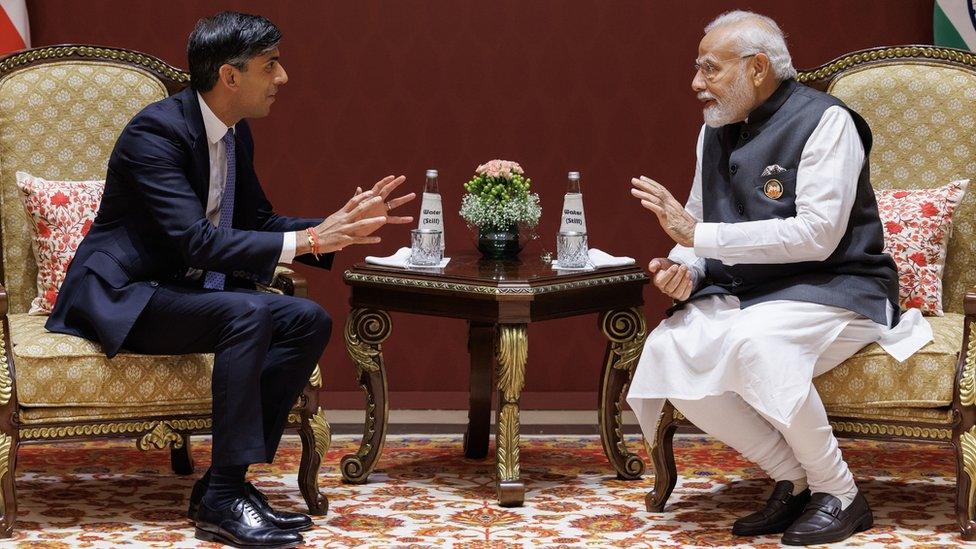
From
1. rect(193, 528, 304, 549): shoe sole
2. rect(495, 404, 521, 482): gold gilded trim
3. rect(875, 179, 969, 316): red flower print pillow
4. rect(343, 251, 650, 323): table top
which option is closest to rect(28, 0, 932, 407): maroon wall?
rect(343, 251, 650, 323): table top

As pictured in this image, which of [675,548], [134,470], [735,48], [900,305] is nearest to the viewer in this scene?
[675,548]

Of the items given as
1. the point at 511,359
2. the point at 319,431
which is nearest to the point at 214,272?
the point at 319,431

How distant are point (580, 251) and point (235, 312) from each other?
48.3 inches

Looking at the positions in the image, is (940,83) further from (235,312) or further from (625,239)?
(235,312)

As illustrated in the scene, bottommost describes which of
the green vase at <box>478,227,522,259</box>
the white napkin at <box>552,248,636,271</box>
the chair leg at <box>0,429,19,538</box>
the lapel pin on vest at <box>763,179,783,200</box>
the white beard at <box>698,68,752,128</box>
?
the chair leg at <box>0,429,19,538</box>

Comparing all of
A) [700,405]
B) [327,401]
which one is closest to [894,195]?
[700,405]

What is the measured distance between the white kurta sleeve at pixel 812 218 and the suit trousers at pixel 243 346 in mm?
1182

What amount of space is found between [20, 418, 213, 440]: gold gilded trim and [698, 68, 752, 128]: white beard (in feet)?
5.70

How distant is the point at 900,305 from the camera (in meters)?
4.25

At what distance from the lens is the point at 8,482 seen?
3.63 metres

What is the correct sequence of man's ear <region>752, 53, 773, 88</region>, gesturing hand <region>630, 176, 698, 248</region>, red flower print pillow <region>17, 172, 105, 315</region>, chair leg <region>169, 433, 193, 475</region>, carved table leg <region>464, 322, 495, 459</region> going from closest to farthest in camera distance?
1. gesturing hand <region>630, 176, 698, 248</region>
2. man's ear <region>752, 53, 773, 88</region>
3. red flower print pillow <region>17, 172, 105, 315</region>
4. chair leg <region>169, 433, 193, 475</region>
5. carved table leg <region>464, 322, 495, 459</region>

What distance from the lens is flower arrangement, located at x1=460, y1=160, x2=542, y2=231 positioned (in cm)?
448

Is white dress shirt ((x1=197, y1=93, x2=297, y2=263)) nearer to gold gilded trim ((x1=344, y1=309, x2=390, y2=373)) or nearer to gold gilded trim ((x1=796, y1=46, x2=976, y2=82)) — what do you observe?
gold gilded trim ((x1=344, y1=309, x2=390, y2=373))

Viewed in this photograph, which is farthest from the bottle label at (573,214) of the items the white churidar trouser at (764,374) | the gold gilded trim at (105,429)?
the gold gilded trim at (105,429)
